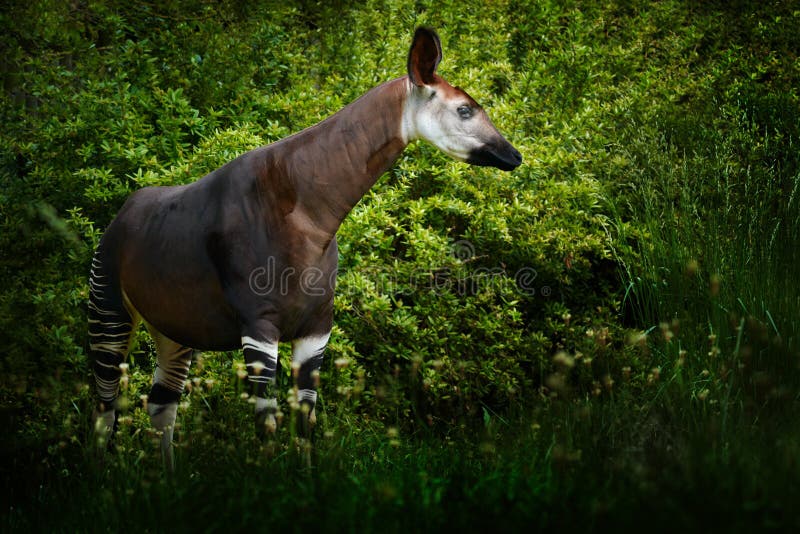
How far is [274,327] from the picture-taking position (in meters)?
3.30

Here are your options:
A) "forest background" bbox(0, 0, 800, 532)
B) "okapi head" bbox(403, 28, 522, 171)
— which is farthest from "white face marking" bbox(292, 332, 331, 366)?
"okapi head" bbox(403, 28, 522, 171)

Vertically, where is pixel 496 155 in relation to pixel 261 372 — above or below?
above

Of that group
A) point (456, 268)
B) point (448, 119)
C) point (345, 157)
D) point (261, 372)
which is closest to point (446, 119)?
point (448, 119)

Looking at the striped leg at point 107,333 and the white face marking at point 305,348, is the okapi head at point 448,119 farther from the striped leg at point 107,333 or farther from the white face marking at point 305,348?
the striped leg at point 107,333

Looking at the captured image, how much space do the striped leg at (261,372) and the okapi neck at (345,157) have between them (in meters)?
0.49

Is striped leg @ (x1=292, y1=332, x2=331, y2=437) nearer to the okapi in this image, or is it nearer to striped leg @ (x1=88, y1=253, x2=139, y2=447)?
the okapi

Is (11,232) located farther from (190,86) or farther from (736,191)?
(736,191)

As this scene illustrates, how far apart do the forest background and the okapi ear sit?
1.19 meters

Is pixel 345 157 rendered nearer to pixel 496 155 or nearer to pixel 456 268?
pixel 496 155

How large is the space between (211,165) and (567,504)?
3225 millimetres

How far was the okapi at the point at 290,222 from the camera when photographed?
329 centimetres

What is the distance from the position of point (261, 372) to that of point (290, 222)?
58 centimetres

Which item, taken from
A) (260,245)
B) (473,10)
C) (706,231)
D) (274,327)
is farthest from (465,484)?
(473,10)

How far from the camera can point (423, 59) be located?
3.31 meters
